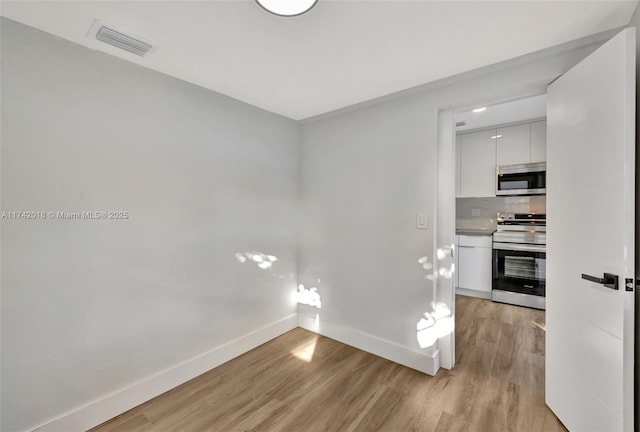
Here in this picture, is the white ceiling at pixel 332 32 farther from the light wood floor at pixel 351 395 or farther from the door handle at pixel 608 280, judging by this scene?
the light wood floor at pixel 351 395

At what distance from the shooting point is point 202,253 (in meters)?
2.33

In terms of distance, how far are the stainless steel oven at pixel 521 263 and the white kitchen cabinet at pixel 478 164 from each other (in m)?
0.64

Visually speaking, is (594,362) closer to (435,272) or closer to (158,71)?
(435,272)

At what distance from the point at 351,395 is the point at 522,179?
3.67 metres

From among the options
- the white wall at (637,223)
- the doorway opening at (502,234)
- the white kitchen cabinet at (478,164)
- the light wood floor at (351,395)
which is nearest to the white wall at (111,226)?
the light wood floor at (351,395)

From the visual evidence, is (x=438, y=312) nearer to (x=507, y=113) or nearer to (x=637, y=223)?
(x=637, y=223)

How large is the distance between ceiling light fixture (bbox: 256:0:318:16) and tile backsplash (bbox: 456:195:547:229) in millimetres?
4175

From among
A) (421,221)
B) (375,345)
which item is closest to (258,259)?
(375,345)

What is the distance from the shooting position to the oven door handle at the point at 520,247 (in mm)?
3624

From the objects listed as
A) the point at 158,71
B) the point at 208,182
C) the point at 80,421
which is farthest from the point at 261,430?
the point at 158,71

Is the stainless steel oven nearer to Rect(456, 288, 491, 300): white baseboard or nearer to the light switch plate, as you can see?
Rect(456, 288, 491, 300): white baseboard

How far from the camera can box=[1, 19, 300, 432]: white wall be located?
1.53 m

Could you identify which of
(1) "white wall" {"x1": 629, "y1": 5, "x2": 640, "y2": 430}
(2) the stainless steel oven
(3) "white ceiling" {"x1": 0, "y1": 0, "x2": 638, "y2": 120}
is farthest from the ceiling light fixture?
(2) the stainless steel oven

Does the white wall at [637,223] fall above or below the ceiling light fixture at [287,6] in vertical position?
below
